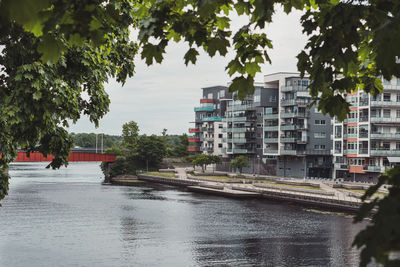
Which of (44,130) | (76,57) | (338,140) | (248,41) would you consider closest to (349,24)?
(248,41)

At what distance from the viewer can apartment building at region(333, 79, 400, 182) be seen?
67625 mm

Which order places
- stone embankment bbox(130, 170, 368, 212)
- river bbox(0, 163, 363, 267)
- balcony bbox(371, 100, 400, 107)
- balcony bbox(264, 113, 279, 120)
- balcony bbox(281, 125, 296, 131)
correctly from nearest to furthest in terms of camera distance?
river bbox(0, 163, 363, 267), stone embankment bbox(130, 170, 368, 212), balcony bbox(371, 100, 400, 107), balcony bbox(281, 125, 296, 131), balcony bbox(264, 113, 279, 120)

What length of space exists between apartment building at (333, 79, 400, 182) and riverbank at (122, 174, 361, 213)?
7.68 meters

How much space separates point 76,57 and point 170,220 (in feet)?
113

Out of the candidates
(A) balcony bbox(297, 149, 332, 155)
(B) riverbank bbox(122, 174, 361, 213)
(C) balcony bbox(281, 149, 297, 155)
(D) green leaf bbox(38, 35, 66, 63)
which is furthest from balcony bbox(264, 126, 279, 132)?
(D) green leaf bbox(38, 35, 66, 63)

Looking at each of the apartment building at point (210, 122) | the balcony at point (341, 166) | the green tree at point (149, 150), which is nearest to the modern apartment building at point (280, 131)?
the apartment building at point (210, 122)

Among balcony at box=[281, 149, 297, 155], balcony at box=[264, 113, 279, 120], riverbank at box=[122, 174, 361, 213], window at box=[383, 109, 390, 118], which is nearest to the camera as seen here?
riverbank at box=[122, 174, 361, 213]

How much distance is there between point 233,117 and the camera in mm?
103250

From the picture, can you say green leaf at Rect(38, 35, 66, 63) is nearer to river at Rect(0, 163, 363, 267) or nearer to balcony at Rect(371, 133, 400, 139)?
river at Rect(0, 163, 363, 267)

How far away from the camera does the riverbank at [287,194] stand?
52188 mm

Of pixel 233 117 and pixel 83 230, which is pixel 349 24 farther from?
pixel 233 117

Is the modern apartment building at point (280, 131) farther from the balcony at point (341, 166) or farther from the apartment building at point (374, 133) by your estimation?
the apartment building at point (374, 133)

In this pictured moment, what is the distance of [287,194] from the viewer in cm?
6106

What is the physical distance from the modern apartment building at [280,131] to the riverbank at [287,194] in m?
13.0
